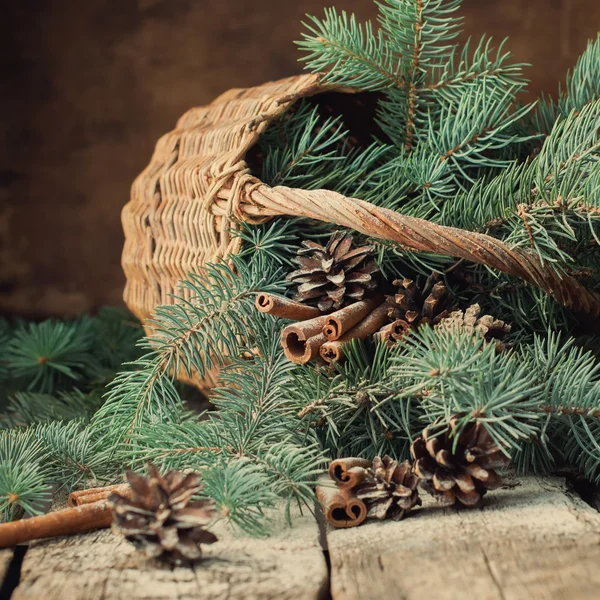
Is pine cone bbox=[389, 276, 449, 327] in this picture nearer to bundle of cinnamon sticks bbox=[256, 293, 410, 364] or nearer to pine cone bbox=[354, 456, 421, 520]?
bundle of cinnamon sticks bbox=[256, 293, 410, 364]

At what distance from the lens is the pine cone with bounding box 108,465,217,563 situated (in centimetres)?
53

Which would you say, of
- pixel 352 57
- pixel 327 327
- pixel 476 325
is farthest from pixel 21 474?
pixel 352 57

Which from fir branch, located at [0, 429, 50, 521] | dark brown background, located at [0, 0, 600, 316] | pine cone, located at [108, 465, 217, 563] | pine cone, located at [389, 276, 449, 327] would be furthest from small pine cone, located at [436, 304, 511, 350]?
dark brown background, located at [0, 0, 600, 316]

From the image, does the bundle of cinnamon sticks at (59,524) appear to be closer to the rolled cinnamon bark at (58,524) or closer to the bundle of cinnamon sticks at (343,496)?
the rolled cinnamon bark at (58,524)

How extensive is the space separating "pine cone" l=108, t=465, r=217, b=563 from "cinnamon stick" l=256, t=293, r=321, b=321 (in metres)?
0.18

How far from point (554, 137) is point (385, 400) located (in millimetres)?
310

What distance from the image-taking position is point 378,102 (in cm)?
85

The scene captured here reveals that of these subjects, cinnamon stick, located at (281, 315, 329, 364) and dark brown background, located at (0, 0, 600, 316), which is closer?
cinnamon stick, located at (281, 315, 329, 364)

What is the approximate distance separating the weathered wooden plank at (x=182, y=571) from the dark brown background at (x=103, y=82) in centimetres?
99

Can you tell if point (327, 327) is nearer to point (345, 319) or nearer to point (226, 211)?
point (345, 319)

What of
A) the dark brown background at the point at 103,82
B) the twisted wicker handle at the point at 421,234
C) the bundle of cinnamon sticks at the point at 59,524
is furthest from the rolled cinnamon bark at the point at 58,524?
the dark brown background at the point at 103,82

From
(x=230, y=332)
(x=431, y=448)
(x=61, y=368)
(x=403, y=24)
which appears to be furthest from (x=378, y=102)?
(x=61, y=368)

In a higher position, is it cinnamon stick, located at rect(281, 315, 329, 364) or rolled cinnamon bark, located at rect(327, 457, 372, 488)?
cinnamon stick, located at rect(281, 315, 329, 364)

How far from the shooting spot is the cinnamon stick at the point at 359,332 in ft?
2.21
